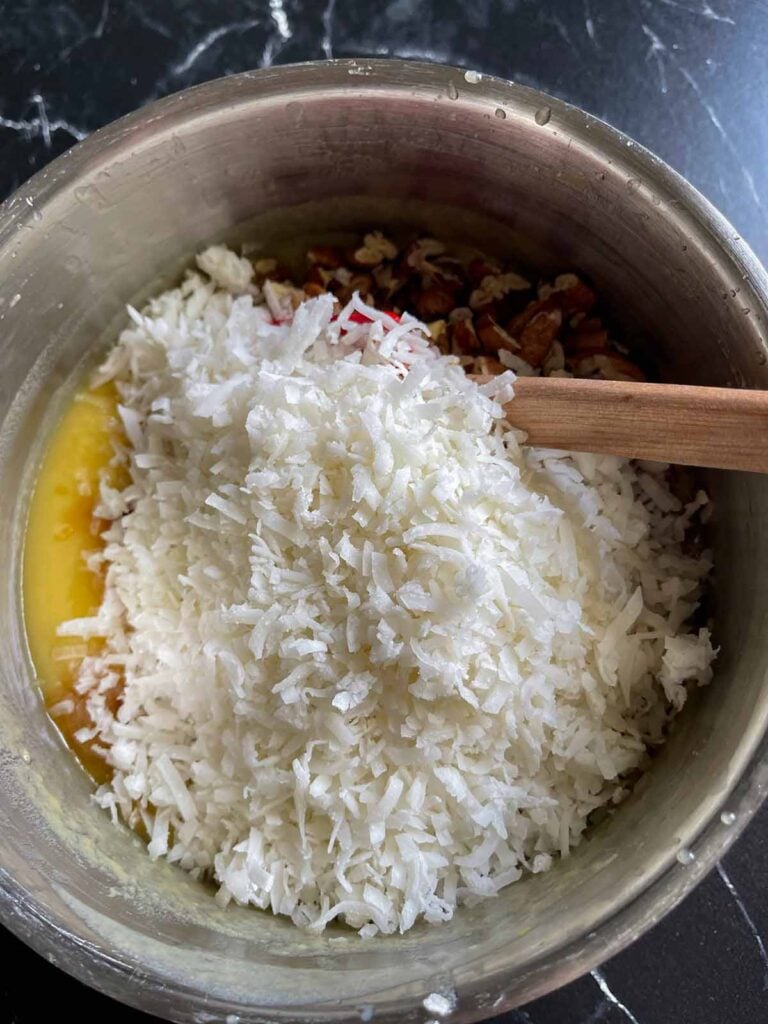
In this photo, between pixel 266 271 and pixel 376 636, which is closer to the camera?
pixel 376 636

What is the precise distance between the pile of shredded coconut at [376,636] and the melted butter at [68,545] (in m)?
0.03

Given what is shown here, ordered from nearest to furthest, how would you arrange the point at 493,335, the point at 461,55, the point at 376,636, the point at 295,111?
the point at 376,636
the point at 295,111
the point at 493,335
the point at 461,55

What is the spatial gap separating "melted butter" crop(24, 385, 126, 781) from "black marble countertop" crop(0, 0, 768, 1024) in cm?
36

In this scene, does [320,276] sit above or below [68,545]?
above

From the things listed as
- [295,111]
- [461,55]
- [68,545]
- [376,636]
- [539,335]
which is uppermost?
[461,55]

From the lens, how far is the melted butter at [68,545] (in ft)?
3.49

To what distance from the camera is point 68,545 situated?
3.60 ft

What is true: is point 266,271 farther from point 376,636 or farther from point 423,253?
point 376,636

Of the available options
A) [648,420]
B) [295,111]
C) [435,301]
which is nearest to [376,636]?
[648,420]

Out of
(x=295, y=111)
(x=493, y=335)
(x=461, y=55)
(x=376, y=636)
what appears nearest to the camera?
(x=376, y=636)

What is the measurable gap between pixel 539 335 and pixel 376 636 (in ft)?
1.46

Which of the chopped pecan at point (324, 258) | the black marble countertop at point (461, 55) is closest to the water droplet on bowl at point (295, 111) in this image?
the chopped pecan at point (324, 258)

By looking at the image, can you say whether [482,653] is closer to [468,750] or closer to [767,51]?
[468,750]

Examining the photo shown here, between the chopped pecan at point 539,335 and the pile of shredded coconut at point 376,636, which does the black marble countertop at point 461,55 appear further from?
the pile of shredded coconut at point 376,636
